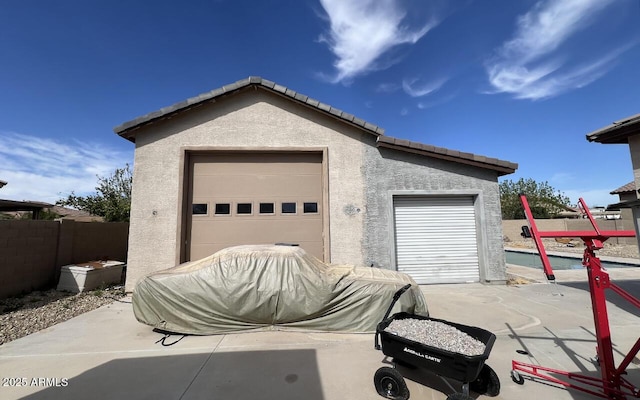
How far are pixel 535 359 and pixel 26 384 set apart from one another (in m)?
6.21

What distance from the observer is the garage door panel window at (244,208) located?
25.5 feet

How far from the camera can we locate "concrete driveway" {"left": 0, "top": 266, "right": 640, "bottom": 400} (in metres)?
2.91

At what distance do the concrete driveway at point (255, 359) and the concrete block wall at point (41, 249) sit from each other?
10.0 feet

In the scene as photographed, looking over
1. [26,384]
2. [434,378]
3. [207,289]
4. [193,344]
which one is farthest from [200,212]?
[434,378]

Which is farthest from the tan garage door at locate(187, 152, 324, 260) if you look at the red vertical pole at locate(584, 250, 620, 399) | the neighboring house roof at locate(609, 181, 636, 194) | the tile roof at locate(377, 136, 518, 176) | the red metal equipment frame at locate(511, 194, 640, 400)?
the neighboring house roof at locate(609, 181, 636, 194)

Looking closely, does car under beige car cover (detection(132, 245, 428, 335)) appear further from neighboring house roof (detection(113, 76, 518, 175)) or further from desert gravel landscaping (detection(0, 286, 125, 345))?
neighboring house roof (detection(113, 76, 518, 175))

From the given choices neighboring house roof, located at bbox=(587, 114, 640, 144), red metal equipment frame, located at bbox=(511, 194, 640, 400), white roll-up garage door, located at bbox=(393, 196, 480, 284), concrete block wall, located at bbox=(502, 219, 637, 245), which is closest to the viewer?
red metal equipment frame, located at bbox=(511, 194, 640, 400)

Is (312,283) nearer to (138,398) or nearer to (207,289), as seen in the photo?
(207,289)

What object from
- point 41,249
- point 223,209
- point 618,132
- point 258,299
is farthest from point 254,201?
point 618,132

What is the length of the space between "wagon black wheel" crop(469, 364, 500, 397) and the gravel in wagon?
30 cm

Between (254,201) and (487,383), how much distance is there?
21.3 feet

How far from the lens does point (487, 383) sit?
2.83m

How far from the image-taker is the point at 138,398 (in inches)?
110

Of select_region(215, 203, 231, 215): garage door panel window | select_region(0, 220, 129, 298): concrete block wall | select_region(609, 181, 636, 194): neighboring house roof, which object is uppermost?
select_region(609, 181, 636, 194): neighboring house roof
